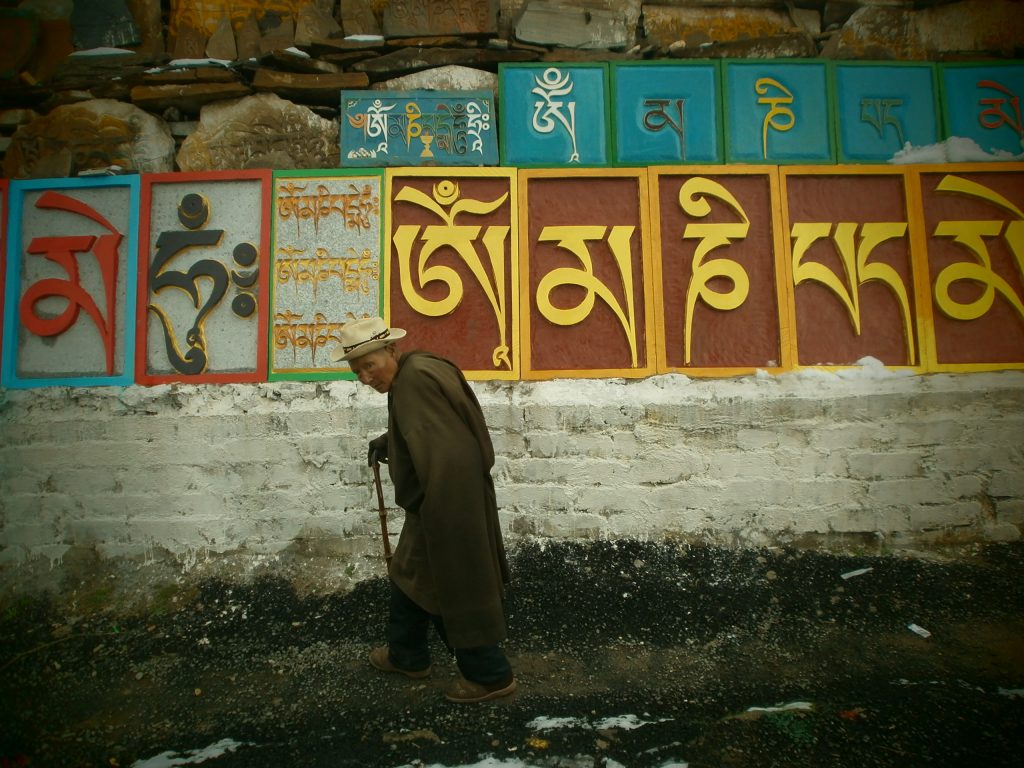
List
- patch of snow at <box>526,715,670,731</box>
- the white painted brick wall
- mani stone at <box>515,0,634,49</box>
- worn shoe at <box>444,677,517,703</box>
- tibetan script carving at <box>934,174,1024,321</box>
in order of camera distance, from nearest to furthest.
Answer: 1. patch of snow at <box>526,715,670,731</box>
2. worn shoe at <box>444,677,517,703</box>
3. the white painted brick wall
4. tibetan script carving at <box>934,174,1024,321</box>
5. mani stone at <box>515,0,634,49</box>

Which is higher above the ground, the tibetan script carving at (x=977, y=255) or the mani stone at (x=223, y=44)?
the mani stone at (x=223, y=44)

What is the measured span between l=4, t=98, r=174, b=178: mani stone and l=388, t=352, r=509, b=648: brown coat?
9.25 feet

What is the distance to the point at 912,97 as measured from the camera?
3.89 metres

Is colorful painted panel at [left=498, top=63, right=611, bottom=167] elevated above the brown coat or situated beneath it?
elevated above

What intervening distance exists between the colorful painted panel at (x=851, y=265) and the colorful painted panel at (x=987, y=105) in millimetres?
572

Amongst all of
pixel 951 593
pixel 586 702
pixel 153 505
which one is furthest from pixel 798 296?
pixel 153 505

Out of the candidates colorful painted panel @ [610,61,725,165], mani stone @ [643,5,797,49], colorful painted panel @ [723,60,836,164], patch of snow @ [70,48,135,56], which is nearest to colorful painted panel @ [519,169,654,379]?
colorful painted panel @ [610,61,725,165]

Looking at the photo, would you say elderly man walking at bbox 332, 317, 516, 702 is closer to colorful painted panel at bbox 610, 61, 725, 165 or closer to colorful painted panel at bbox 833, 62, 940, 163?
colorful painted panel at bbox 610, 61, 725, 165

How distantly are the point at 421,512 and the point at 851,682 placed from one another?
2043mm

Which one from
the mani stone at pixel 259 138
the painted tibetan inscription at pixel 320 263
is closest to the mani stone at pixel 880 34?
the painted tibetan inscription at pixel 320 263

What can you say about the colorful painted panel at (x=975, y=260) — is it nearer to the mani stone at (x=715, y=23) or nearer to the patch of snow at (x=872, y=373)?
the patch of snow at (x=872, y=373)

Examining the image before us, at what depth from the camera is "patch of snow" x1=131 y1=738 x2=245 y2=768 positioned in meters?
2.20

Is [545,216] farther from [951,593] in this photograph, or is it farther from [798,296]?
[951,593]

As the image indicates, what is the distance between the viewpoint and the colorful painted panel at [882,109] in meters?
3.86
